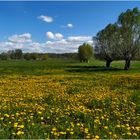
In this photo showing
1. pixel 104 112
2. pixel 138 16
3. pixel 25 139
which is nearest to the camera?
pixel 25 139

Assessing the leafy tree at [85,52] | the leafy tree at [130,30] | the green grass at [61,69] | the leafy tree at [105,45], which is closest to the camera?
the green grass at [61,69]

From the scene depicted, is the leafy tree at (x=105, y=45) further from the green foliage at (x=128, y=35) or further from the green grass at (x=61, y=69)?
the green foliage at (x=128, y=35)

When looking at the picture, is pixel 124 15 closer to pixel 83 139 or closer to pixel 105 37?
pixel 105 37

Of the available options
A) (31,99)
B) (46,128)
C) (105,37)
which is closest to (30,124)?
(46,128)

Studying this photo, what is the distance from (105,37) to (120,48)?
17987mm

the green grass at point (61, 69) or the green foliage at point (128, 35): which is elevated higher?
the green foliage at point (128, 35)

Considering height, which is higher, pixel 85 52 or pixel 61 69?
pixel 85 52

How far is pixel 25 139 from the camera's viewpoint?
664cm

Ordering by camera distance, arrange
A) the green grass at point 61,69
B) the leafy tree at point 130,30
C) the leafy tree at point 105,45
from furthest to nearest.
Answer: the leafy tree at point 105,45 < the leafy tree at point 130,30 < the green grass at point 61,69

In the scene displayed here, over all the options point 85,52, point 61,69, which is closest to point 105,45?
point 61,69

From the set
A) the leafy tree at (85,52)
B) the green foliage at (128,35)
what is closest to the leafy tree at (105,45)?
the green foliage at (128,35)

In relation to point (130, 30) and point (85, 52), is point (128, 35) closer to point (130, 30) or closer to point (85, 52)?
point (130, 30)

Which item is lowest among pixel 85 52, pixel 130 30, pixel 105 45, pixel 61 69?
pixel 61 69

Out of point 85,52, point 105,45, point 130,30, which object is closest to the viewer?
point 130,30
